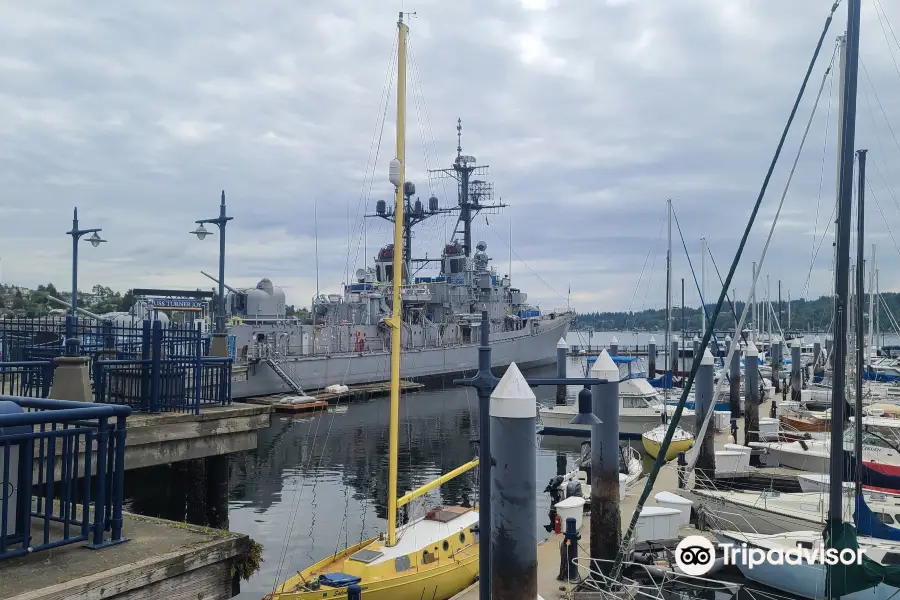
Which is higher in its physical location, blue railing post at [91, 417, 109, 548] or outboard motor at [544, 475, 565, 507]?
blue railing post at [91, 417, 109, 548]

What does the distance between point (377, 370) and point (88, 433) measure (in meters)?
51.1

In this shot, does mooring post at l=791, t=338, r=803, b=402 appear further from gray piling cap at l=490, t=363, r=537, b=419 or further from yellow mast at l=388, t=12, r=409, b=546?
gray piling cap at l=490, t=363, r=537, b=419

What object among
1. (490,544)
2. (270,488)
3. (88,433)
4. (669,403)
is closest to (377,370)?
(669,403)

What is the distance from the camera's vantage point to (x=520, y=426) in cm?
866

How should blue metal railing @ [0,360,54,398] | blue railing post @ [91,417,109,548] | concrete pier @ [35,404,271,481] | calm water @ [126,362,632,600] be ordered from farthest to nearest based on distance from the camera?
calm water @ [126,362,632,600] → blue metal railing @ [0,360,54,398] → concrete pier @ [35,404,271,481] → blue railing post @ [91,417,109,548]

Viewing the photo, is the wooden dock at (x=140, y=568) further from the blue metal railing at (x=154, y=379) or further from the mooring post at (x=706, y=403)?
the mooring post at (x=706, y=403)

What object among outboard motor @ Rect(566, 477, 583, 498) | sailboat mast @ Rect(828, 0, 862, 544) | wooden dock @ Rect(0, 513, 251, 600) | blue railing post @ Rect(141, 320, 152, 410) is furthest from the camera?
outboard motor @ Rect(566, 477, 583, 498)

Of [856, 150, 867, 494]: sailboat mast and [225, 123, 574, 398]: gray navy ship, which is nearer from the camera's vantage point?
[856, 150, 867, 494]: sailboat mast

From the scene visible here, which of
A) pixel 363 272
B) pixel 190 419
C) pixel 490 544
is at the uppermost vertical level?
pixel 363 272

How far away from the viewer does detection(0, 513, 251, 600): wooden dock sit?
4.34 meters

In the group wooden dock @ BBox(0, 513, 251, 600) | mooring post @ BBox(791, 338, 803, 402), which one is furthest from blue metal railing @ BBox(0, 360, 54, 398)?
mooring post @ BBox(791, 338, 803, 402)

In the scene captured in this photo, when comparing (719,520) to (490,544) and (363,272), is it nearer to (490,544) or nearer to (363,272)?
(490,544)
